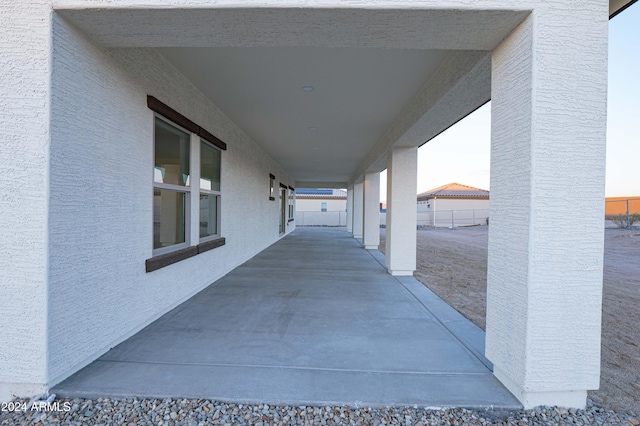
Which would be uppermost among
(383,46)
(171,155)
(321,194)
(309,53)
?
(309,53)

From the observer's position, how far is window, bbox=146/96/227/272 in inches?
144

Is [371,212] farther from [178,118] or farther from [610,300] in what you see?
[178,118]

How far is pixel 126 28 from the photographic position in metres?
2.28

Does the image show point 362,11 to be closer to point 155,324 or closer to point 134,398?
point 134,398

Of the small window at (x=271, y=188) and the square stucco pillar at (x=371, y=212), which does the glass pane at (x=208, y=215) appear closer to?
the small window at (x=271, y=188)

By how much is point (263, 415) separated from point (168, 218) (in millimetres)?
2872

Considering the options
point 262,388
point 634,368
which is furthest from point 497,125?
point 262,388

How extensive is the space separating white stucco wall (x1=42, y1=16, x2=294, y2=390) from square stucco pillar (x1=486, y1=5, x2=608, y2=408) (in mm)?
3308

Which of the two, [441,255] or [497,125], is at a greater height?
[497,125]

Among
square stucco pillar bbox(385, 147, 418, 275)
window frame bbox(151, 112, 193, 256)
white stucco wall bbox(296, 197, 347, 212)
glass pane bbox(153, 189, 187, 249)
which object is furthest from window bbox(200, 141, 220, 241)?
white stucco wall bbox(296, 197, 347, 212)

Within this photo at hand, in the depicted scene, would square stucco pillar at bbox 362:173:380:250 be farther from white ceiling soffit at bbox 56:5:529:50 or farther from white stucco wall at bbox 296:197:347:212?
white stucco wall at bbox 296:197:347:212

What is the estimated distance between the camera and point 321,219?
26094 mm

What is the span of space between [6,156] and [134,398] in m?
1.90

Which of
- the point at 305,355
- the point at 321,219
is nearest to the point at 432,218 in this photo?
the point at 321,219
